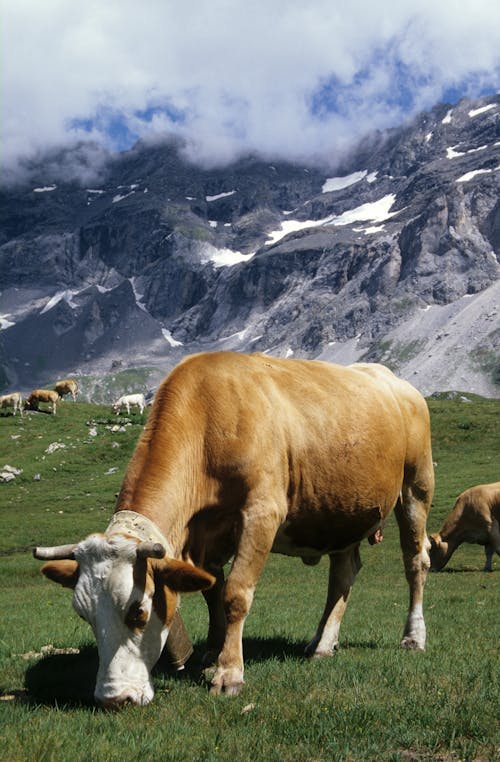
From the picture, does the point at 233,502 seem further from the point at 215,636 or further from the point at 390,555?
the point at 390,555

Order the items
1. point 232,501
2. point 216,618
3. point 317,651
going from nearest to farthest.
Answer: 1. point 232,501
2. point 216,618
3. point 317,651

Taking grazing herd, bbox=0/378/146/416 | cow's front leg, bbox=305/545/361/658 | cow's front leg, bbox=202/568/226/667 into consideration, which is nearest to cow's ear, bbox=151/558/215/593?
cow's front leg, bbox=202/568/226/667

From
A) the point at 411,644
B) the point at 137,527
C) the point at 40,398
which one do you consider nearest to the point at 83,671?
the point at 137,527

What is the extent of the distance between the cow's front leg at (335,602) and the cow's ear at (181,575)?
3282mm

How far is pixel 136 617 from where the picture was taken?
256 inches

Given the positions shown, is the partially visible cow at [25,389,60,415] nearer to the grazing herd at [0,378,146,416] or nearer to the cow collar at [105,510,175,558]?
the grazing herd at [0,378,146,416]

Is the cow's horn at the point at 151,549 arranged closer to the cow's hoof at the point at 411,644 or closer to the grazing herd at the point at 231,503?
the grazing herd at the point at 231,503

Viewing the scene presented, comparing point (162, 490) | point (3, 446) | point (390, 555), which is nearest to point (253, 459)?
point (162, 490)

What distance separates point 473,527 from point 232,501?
831 inches

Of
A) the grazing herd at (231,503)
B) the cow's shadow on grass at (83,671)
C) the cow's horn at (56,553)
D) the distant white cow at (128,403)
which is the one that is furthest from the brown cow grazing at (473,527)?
the distant white cow at (128,403)

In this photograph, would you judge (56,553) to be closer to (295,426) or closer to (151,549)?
(151,549)

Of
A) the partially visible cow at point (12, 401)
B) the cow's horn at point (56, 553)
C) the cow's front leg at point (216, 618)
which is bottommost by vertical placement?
the partially visible cow at point (12, 401)

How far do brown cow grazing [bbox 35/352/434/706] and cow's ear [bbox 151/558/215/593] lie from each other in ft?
0.04

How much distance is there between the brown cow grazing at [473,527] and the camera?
26.2 metres
